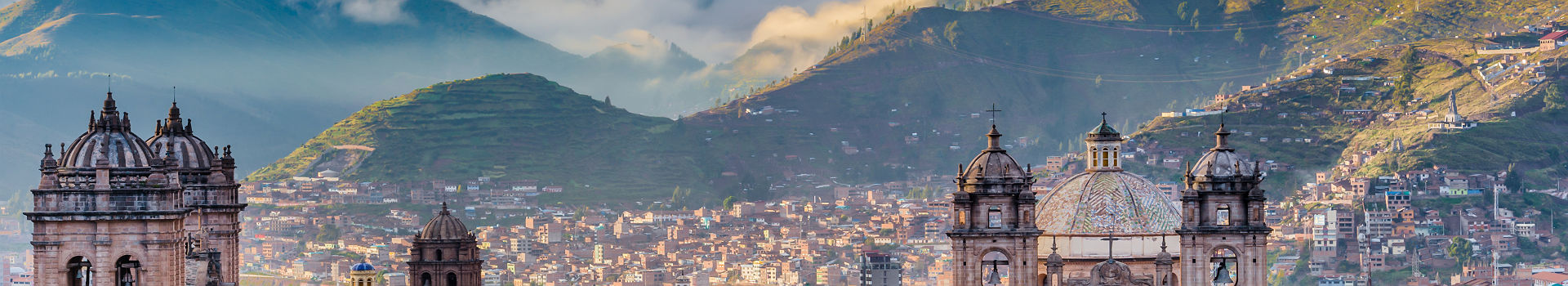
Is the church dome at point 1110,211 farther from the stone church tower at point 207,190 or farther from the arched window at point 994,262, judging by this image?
the stone church tower at point 207,190

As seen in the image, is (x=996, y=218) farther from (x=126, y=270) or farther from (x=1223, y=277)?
(x=126, y=270)

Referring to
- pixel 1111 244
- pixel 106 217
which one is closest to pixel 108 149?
pixel 106 217

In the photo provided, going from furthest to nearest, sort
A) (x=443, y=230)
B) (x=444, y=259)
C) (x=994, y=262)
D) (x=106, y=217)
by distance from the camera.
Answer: (x=443, y=230)
(x=444, y=259)
(x=994, y=262)
(x=106, y=217)

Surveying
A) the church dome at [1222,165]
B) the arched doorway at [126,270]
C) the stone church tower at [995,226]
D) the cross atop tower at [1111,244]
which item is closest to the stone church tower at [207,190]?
the arched doorway at [126,270]

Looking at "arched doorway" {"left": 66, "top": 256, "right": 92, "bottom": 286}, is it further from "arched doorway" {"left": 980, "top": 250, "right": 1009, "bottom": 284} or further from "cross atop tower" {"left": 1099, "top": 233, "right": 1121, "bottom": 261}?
"cross atop tower" {"left": 1099, "top": 233, "right": 1121, "bottom": 261}

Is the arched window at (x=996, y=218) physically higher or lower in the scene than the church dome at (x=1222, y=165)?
lower

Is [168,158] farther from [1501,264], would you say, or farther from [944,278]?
[1501,264]

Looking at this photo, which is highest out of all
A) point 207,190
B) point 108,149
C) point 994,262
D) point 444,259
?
point 108,149
